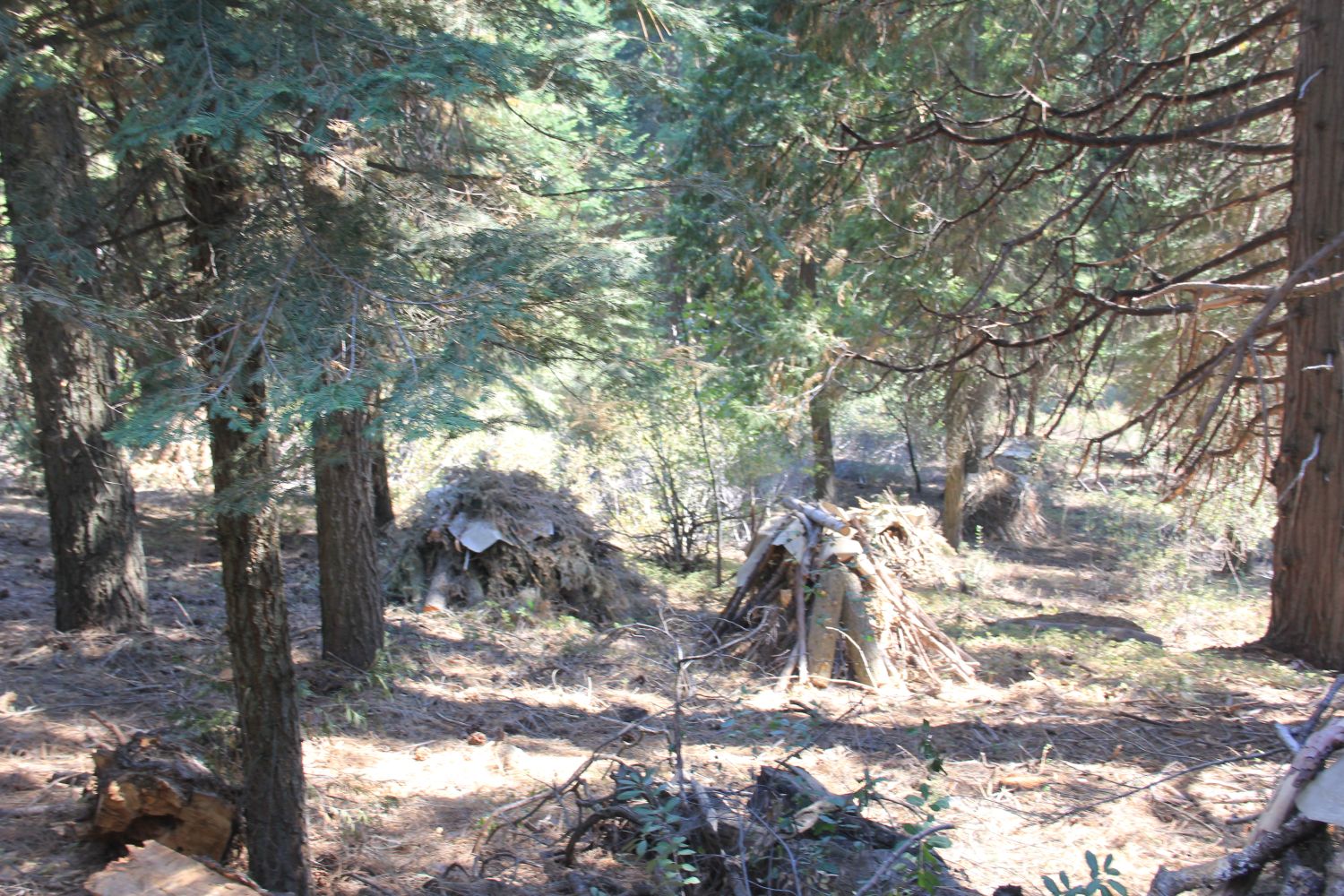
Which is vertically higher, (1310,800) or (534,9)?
(534,9)

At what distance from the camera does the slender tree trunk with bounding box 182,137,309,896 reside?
12.0ft

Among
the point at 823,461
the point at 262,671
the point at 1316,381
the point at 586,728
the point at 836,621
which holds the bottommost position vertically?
the point at 586,728

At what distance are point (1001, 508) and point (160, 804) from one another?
17039mm

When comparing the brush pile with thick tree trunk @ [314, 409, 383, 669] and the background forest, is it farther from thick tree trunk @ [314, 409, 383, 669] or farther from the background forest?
thick tree trunk @ [314, 409, 383, 669]

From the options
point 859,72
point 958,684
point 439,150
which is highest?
point 859,72

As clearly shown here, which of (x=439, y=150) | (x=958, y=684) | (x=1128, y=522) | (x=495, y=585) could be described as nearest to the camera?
(x=439, y=150)

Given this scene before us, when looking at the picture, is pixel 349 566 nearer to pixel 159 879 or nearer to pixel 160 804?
pixel 160 804

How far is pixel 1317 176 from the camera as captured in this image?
6.72 m

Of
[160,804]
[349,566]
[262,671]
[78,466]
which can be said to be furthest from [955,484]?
[160,804]

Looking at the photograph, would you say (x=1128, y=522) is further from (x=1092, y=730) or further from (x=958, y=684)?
(x=1092, y=730)

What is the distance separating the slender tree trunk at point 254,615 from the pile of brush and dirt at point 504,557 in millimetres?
4892

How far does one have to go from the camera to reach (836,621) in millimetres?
7543

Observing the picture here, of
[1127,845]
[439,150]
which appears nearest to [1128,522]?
[1127,845]

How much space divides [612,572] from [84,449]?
17.0 feet
